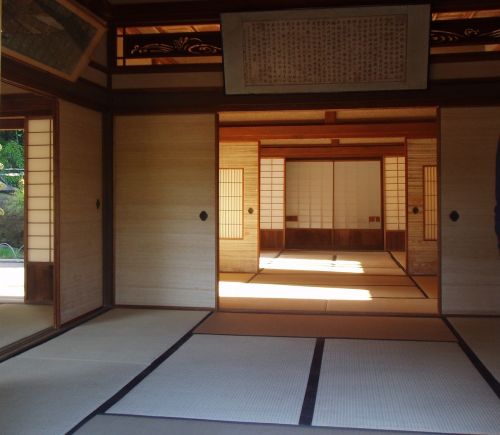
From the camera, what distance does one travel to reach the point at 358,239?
11547mm

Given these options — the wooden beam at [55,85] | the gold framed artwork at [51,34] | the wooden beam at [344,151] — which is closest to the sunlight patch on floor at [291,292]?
the wooden beam at [55,85]

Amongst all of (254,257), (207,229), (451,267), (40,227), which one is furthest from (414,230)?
Answer: (40,227)

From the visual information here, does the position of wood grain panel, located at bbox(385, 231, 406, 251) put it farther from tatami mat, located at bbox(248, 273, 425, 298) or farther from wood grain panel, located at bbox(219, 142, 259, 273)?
tatami mat, located at bbox(248, 273, 425, 298)

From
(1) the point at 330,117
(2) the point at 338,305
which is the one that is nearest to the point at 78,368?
(2) the point at 338,305

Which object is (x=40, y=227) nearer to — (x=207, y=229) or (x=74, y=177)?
(x=74, y=177)

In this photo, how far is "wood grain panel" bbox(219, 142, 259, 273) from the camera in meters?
7.91

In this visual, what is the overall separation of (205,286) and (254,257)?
3025 mm

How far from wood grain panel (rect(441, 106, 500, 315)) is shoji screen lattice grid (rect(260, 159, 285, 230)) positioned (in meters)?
6.72

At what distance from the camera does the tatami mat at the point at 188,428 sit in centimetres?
227

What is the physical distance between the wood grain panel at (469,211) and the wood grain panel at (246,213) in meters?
3.60

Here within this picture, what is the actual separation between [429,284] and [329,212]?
5316 millimetres

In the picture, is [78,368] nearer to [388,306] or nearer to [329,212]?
[388,306]

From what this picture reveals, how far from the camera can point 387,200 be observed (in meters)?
10.7

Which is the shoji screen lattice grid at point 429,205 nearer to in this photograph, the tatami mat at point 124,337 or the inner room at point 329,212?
the inner room at point 329,212
